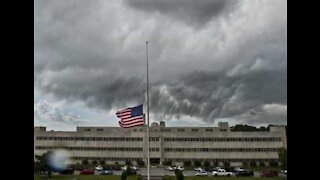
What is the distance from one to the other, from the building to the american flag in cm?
2746

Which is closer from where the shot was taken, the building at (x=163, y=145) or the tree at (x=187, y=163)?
the building at (x=163, y=145)

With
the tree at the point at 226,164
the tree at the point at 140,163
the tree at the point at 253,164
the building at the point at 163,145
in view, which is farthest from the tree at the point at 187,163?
the tree at the point at 253,164

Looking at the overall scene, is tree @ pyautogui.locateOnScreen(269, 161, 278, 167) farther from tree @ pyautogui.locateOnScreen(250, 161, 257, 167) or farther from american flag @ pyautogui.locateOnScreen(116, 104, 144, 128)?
american flag @ pyautogui.locateOnScreen(116, 104, 144, 128)

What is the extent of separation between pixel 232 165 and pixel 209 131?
4561 mm

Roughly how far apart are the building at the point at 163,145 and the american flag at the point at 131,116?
90.1 feet

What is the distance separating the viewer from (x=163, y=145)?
135ft

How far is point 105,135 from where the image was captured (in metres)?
40.2

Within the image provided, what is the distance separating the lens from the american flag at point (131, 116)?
12.0 m

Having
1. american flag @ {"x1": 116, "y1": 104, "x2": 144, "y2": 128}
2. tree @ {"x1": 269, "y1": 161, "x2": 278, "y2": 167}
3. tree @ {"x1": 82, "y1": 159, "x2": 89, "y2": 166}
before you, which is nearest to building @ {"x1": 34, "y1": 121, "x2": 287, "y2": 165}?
tree @ {"x1": 82, "y1": 159, "x2": 89, "y2": 166}

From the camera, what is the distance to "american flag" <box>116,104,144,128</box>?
11953mm

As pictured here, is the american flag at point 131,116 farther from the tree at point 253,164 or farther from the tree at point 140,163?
the tree at point 253,164
